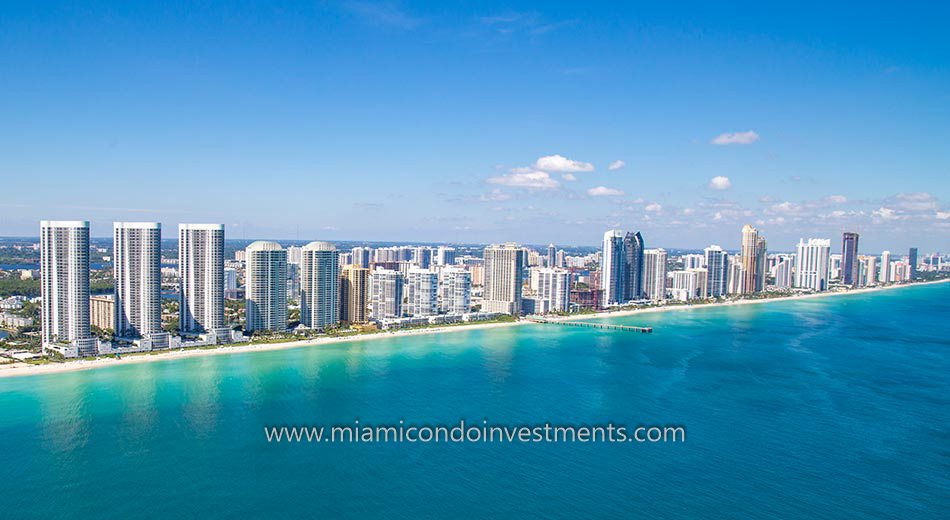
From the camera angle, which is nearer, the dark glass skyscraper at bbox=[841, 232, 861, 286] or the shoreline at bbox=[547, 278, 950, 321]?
the shoreline at bbox=[547, 278, 950, 321]

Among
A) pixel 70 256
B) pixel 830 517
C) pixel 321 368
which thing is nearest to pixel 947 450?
pixel 830 517

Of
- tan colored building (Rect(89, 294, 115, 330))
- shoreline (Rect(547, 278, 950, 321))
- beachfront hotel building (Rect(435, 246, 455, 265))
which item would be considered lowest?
shoreline (Rect(547, 278, 950, 321))

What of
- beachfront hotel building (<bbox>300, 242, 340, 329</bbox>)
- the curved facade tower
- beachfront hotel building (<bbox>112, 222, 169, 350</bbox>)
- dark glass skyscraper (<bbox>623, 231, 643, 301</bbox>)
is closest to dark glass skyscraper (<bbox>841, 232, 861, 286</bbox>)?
dark glass skyscraper (<bbox>623, 231, 643, 301</bbox>)

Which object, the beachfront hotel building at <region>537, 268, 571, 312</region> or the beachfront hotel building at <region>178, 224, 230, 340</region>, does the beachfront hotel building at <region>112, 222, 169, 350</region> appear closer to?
the beachfront hotel building at <region>178, 224, 230, 340</region>

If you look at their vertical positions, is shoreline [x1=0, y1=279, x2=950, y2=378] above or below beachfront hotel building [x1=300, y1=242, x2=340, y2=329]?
below

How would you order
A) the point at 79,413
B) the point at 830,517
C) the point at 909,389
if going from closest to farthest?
the point at 830,517, the point at 79,413, the point at 909,389

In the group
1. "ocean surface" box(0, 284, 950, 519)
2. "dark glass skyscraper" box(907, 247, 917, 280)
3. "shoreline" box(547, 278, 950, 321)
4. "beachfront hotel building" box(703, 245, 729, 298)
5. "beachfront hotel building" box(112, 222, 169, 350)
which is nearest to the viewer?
"ocean surface" box(0, 284, 950, 519)

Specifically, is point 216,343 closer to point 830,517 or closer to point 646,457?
point 646,457
